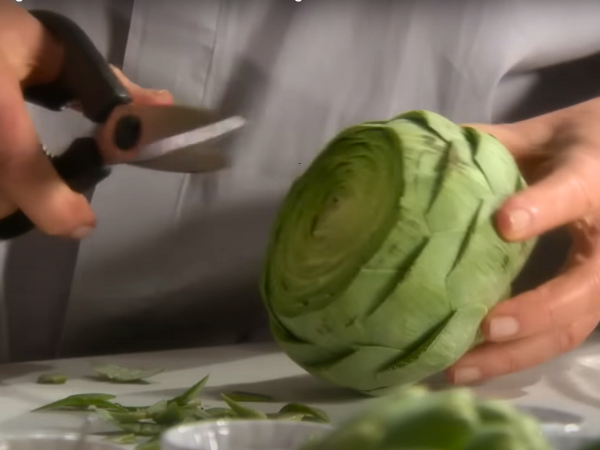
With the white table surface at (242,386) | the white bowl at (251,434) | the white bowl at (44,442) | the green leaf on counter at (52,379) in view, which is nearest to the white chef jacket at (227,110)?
the white table surface at (242,386)

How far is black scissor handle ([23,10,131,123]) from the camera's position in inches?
26.2

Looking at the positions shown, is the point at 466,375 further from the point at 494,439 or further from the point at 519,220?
the point at 494,439

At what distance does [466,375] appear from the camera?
2.10ft

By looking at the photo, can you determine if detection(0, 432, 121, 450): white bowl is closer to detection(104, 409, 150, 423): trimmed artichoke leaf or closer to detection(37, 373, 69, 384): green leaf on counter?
detection(104, 409, 150, 423): trimmed artichoke leaf

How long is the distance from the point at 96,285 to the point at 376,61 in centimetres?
41

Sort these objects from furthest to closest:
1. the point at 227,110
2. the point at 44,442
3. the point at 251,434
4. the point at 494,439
Answer: the point at 227,110
the point at 44,442
the point at 251,434
the point at 494,439

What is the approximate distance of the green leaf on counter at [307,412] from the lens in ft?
1.79

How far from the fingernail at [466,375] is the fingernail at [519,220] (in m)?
0.13

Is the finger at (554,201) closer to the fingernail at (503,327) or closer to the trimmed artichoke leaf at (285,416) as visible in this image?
the fingernail at (503,327)

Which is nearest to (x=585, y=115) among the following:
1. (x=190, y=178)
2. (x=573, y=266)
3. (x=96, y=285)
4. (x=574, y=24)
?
(x=573, y=266)

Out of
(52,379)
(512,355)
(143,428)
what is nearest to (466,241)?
(512,355)

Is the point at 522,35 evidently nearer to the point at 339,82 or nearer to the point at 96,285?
the point at 339,82

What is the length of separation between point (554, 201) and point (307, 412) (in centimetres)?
24

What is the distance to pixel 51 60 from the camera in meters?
0.68
